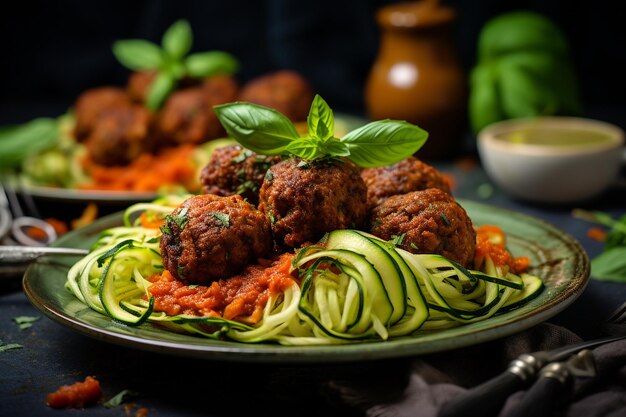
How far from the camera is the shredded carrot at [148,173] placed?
7102 mm

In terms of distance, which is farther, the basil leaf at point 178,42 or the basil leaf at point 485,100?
the basil leaf at point 178,42

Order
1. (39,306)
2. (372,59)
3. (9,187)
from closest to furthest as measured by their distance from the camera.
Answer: (39,306)
(9,187)
(372,59)

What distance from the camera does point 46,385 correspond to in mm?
4043

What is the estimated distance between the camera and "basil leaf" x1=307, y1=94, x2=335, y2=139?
439 cm

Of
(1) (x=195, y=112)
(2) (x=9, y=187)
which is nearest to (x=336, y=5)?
(1) (x=195, y=112)

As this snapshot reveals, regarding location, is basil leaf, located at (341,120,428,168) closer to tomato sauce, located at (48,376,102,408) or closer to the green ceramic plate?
the green ceramic plate

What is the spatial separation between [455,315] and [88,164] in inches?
181

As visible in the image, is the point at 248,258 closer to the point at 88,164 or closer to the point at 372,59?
the point at 88,164

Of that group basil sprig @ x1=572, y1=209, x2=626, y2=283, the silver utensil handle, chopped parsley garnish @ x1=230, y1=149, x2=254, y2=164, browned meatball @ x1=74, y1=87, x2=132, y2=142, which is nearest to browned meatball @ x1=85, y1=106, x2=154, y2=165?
browned meatball @ x1=74, y1=87, x2=132, y2=142

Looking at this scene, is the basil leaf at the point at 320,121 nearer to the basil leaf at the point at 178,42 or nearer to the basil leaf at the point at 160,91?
the basil leaf at the point at 160,91

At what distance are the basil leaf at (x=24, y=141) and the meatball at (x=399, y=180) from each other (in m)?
4.07

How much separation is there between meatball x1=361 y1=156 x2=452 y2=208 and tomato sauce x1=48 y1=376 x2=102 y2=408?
1756 millimetres

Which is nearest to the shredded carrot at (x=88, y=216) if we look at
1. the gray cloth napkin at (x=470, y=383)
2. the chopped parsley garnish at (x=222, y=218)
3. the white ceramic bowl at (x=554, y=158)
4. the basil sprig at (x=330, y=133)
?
the basil sprig at (x=330, y=133)

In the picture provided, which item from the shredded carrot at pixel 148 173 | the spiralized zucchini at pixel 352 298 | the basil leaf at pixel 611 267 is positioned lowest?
the basil leaf at pixel 611 267
